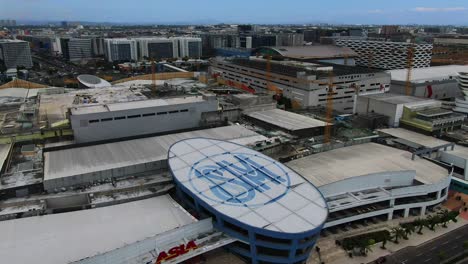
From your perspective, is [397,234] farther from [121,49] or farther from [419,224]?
[121,49]

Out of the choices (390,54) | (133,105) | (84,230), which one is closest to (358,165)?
(84,230)

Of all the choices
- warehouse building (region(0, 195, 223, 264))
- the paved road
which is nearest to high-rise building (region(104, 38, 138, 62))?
warehouse building (region(0, 195, 223, 264))

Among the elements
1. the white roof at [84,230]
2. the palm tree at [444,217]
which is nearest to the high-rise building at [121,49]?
the white roof at [84,230]

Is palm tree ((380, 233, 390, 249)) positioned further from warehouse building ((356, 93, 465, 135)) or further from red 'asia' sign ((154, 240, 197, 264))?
warehouse building ((356, 93, 465, 135))

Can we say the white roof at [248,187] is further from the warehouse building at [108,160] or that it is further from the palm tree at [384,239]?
the palm tree at [384,239]

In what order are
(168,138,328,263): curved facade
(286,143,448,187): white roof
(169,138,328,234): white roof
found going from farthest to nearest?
(286,143,448,187): white roof < (169,138,328,234): white roof < (168,138,328,263): curved facade

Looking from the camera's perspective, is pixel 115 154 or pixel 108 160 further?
pixel 115 154
